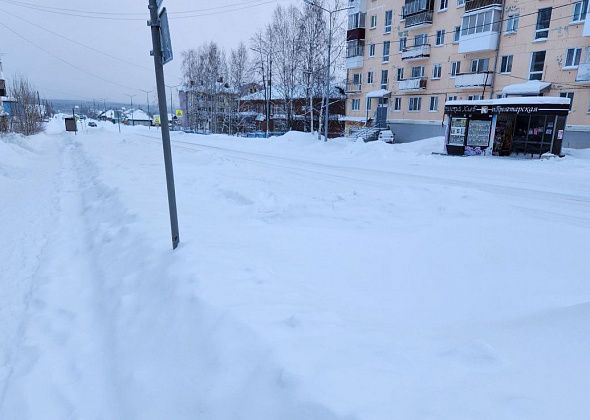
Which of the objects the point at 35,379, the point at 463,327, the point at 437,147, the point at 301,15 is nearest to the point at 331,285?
the point at 463,327

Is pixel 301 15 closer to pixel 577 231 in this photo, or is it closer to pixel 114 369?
pixel 577 231

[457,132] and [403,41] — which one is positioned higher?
[403,41]

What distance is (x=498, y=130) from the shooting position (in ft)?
69.6

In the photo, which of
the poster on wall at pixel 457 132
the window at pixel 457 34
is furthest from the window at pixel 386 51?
the poster on wall at pixel 457 132

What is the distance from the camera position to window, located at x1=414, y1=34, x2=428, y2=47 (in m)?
35.8

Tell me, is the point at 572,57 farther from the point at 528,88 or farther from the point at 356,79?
the point at 356,79

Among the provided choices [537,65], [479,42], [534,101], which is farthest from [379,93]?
[534,101]

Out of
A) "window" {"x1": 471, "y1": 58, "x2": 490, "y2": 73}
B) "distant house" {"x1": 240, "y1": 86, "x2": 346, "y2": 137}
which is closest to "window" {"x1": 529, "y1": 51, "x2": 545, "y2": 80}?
"window" {"x1": 471, "y1": 58, "x2": 490, "y2": 73}

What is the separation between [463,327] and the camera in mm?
3162

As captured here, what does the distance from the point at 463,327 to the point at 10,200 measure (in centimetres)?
1151

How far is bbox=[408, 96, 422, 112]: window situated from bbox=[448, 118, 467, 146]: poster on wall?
49.5 feet

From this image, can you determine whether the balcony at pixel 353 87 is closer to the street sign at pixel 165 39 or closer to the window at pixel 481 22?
the window at pixel 481 22

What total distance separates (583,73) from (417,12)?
15.8 m

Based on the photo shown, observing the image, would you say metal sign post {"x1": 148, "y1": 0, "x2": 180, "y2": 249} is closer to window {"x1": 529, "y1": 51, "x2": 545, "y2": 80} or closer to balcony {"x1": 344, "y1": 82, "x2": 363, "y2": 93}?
window {"x1": 529, "y1": 51, "x2": 545, "y2": 80}
